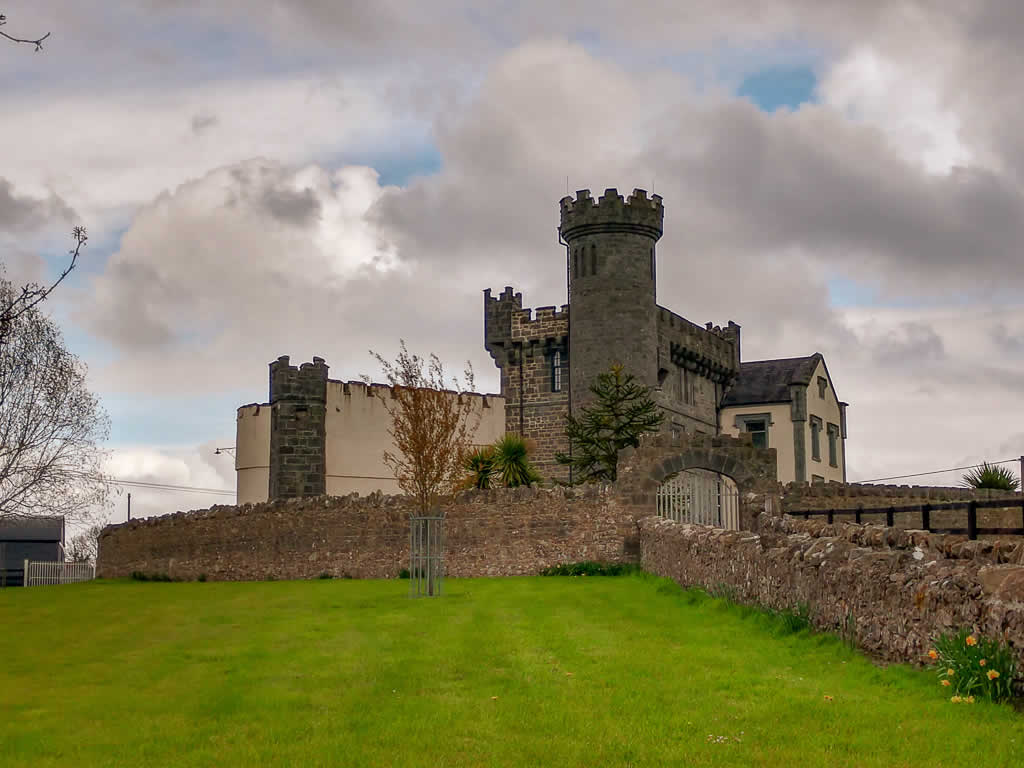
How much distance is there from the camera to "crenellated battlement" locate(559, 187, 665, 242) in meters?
44.5

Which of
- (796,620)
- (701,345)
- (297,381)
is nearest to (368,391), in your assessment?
(297,381)

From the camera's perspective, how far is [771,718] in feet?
30.7

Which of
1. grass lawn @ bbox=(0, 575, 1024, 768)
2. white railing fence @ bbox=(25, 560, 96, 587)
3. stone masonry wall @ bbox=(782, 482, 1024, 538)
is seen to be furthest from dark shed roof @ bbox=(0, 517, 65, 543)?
grass lawn @ bbox=(0, 575, 1024, 768)

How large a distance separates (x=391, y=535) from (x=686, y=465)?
732cm

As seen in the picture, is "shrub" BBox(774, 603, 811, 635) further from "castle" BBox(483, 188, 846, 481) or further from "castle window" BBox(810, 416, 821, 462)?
"castle window" BBox(810, 416, 821, 462)

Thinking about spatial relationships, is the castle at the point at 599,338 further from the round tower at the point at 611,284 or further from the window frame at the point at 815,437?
the window frame at the point at 815,437

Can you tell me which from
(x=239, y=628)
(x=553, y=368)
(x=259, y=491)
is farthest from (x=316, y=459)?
(x=239, y=628)

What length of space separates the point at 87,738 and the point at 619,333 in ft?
119

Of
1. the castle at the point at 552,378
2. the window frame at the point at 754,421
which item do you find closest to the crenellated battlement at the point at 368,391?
the castle at the point at 552,378

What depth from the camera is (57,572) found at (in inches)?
2071

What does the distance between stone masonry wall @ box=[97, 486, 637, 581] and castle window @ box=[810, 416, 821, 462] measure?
29.3m

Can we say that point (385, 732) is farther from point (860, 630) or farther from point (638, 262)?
point (638, 262)

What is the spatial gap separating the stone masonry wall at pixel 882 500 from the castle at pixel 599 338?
1255 centimetres

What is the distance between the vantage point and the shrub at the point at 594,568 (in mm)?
28594
